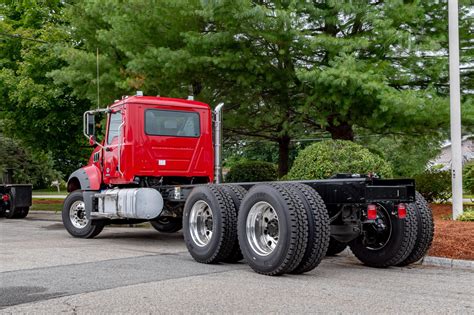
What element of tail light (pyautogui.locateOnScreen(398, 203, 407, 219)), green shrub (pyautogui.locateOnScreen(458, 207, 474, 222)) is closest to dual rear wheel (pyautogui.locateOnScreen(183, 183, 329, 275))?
tail light (pyautogui.locateOnScreen(398, 203, 407, 219))

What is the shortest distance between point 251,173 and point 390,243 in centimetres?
1076

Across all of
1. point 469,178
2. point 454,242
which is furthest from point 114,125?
point 469,178

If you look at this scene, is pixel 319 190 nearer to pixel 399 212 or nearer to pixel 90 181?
pixel 399 212

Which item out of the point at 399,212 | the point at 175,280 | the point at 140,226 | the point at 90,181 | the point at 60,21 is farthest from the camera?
the point at 60,21

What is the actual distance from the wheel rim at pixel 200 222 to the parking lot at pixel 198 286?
0.39m

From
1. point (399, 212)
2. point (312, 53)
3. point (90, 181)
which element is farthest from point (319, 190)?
point (312, 53)

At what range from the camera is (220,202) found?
29.1 feet

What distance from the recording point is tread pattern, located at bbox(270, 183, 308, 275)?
7.51 m

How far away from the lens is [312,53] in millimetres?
14898

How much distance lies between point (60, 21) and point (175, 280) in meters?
17.9

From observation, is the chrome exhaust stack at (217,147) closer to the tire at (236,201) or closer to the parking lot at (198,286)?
the parking lot at (198,286)

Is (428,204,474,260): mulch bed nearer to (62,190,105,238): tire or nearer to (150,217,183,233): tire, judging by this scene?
(150,217,183,233): tire

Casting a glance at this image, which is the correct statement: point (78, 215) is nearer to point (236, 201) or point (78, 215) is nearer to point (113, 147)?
point (113, 147)

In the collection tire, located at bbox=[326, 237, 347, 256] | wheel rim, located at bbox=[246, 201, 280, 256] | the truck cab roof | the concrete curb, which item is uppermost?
the truck cab roof
